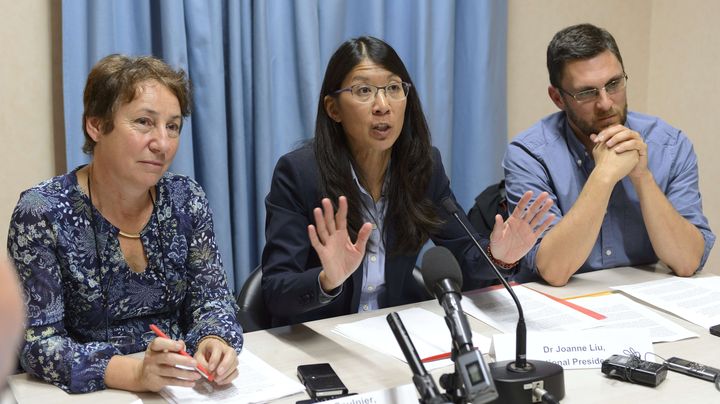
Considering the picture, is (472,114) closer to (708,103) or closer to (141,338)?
(708,103)

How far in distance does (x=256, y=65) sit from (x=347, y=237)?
122cm

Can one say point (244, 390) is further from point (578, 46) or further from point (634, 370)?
point (578, 46)

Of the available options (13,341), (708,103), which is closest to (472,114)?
(708,103)

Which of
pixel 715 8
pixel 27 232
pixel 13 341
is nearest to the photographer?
pixel 13 341

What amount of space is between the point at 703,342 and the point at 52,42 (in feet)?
7.07

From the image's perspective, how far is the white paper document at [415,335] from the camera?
5.30ft

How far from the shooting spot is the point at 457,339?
1024 mm

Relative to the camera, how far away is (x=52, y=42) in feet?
8.10

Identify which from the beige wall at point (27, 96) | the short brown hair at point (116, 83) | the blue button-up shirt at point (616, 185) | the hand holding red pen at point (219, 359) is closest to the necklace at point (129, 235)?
Result: the short brown hair at point (116, 83)

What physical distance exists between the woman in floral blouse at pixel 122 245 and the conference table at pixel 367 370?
0.24 feet

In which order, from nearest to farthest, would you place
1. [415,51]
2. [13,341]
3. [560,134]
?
1. [13,341]
2. [560,134]
3. [415,51]

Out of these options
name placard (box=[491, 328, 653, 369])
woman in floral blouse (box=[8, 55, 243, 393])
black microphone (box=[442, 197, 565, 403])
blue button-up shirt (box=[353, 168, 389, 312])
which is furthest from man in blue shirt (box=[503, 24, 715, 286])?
woman in floral blouse (box=[8, 55, 243, 393])

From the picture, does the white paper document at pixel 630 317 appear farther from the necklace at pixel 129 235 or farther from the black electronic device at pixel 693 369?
the necklace at pixel 129 235

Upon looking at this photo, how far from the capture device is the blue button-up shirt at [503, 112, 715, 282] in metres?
2.34
